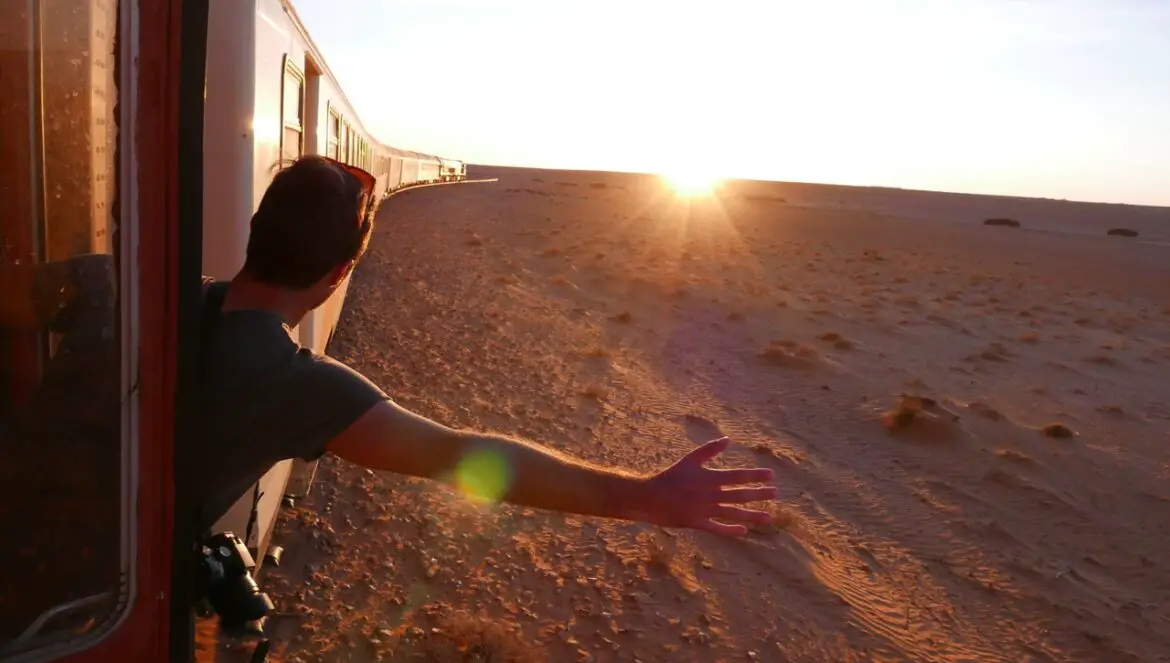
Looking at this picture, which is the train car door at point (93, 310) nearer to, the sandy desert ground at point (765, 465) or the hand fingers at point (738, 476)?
the hand fingers at point (738, 476)

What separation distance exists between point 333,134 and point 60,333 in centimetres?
586

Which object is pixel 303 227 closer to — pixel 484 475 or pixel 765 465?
pixel 484 475

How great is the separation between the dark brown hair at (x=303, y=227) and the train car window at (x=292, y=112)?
2.48 m

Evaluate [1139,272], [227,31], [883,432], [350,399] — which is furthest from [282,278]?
[1139,272]

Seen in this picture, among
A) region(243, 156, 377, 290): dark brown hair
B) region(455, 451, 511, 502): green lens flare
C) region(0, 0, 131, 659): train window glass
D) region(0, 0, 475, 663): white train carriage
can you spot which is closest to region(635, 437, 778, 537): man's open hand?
region(455, 451, 511, 502): green lens flare

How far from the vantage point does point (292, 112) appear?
467cm

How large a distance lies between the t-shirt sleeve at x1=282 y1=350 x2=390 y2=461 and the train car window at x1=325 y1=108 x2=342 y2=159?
16.5 feet

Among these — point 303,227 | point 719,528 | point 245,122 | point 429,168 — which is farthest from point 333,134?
point 429,168

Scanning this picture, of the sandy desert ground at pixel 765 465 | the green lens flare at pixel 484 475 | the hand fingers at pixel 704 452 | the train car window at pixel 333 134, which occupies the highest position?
the train car window at pixel 333 134

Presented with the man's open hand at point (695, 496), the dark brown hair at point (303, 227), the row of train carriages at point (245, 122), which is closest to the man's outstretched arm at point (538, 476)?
the man's open hand at point (695, 496)

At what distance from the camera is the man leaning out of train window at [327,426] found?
189 centimetres

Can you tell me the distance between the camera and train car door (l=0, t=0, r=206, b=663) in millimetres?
1642

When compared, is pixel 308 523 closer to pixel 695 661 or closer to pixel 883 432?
pixel 695 661

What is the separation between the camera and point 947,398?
34.4ft
